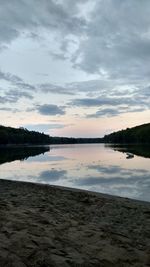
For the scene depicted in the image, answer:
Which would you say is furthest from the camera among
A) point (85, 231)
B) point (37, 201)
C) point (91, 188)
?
→ point (91, 188)

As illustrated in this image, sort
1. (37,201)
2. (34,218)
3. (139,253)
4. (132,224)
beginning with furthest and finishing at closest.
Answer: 1. (37,201)
2. (132,224)
3. (34,218)
4. (139,253)

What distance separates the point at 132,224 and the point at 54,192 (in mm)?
8361

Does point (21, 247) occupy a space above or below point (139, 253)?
above

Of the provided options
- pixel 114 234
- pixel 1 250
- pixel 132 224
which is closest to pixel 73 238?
pixel 114 234

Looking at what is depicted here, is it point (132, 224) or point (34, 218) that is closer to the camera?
point (34, 218)

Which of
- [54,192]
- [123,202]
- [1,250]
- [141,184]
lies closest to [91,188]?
[141,184]

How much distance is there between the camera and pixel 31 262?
666 centimetres

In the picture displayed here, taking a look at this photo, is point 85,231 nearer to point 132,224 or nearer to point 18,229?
point 18,229

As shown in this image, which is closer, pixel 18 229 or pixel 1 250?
pixel 1 250

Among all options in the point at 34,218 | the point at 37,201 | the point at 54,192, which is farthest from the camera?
the point at 54,192

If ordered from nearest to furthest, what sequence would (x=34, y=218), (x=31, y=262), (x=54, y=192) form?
(x=31, y=262) < (x=34, y=218) < (x=54, y=192)

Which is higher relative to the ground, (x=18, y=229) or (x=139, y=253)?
(x=18, y=229)

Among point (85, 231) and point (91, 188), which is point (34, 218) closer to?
point (85, 231)

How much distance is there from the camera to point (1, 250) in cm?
685
